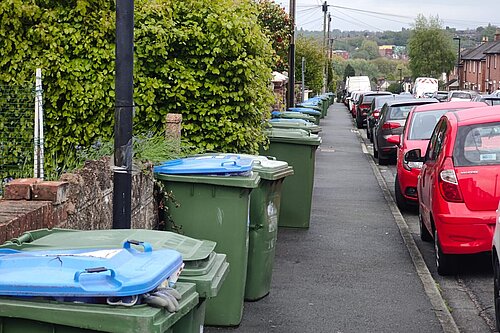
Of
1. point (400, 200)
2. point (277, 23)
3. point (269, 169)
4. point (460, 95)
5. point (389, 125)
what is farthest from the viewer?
A: point (460, 95)

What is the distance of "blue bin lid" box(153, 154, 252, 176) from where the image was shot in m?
6.40

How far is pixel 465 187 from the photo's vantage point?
8.16 metres

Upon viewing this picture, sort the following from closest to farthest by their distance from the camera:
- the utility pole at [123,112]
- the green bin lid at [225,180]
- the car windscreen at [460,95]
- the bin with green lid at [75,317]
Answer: the bin with green lid at [75,317]
the utility pole at [123,112]
the green bin lid at [225,180]
the car windscreen at [460,95]

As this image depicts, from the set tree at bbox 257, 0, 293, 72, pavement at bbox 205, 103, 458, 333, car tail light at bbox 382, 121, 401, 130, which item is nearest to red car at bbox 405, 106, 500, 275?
pavement at bbox 205, 103, 458, 333

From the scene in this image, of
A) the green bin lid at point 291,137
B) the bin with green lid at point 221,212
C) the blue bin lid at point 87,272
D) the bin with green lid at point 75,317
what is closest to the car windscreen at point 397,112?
the green bin lid at point 291,137

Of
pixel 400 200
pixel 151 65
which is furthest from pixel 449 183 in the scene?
pixel 400 200

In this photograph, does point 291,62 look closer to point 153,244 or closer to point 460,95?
point 460,95

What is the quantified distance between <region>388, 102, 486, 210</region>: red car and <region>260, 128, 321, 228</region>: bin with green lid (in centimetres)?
207

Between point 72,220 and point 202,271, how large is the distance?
4.80ft

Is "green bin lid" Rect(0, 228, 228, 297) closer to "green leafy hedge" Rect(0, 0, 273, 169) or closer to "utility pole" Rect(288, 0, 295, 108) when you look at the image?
"green leafy hedge" Rect(0, 0, 273, 169)

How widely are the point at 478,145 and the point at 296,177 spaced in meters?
A: 2.92

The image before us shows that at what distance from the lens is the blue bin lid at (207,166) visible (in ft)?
21.0

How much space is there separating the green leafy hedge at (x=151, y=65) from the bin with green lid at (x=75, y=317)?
497 centimetres

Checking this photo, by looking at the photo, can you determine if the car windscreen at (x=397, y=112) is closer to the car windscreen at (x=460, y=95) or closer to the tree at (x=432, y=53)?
the car windscreen at (x=460, y=95)
